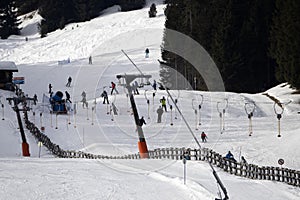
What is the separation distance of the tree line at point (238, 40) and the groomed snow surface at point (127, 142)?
4.54 meters

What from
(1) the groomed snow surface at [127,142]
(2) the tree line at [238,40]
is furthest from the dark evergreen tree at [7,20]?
(2) the tree line at [238,40]

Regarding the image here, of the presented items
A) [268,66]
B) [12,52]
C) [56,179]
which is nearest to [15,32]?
[12,52]

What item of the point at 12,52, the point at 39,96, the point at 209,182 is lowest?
the point at 209,182

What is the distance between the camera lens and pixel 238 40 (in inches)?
1730

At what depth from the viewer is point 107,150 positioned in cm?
2378

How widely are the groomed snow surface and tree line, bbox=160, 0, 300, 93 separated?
14.9ft

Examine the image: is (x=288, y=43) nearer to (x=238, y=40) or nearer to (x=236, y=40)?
(x=236, y=40)

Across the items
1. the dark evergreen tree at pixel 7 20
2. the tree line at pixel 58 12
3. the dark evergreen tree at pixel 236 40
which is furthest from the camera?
the tree line at pixel 58 12

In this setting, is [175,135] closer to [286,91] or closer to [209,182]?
[209,182]

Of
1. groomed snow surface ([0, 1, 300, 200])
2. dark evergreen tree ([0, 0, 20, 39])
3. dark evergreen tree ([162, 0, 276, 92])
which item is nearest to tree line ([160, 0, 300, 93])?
dark evergreen tree ([162, 0, 276, 92])

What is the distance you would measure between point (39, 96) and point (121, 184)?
2946 cm

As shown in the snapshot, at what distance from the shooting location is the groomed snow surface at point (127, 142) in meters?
14.8

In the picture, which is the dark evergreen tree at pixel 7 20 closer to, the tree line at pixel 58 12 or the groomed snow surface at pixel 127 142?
the tree line at pixel 58 12

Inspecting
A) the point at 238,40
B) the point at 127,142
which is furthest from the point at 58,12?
the point at 127,142
